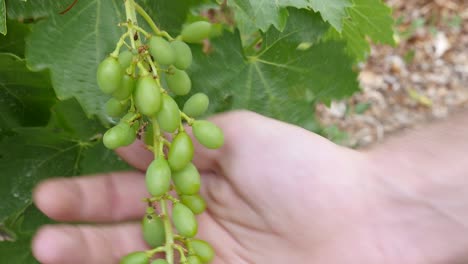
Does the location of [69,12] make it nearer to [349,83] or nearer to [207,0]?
[207,0]

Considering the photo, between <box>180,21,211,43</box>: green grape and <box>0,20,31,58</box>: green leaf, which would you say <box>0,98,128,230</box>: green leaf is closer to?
<box>0,20,31,58</box>: green leaf

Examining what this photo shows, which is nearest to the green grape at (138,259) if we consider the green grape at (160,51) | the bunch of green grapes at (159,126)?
the bunch of green grapes at (159,126)

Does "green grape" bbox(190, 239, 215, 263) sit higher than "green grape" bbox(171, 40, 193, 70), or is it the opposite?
"green grape" bbox(171, 40, 193, 70)

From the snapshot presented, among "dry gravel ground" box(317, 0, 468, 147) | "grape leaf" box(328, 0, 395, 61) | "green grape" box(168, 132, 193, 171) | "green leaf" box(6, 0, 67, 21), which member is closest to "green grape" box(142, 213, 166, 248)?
"green grape" box(168, 132, 193, 171)

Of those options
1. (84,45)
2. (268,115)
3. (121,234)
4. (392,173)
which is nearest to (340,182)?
(392,173)

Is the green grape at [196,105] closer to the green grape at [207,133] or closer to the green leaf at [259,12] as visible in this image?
the green grape at [207,133]

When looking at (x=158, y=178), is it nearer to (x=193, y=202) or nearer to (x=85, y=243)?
(x=193, y=202)
